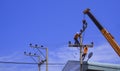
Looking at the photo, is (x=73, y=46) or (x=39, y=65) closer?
(x=73, y=46)

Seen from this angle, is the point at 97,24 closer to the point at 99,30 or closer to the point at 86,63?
the point at 99,30

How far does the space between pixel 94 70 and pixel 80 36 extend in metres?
10.1

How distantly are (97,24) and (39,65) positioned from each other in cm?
2756

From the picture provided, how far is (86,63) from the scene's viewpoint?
2200 cm

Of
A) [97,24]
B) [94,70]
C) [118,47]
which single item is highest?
[97,24]

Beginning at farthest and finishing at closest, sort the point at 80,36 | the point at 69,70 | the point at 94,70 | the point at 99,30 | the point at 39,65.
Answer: the point at 39,65 < the point at 80,36 < the point at 99,30 < the point at 69,70 < the point at 94,70

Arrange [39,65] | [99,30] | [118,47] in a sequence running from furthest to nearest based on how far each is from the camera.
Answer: [39,65], [99,30], [118,47]

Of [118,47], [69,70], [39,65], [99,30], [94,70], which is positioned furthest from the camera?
[39,65]

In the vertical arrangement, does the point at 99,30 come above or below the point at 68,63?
above

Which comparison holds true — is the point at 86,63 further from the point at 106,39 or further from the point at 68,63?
the point at 106,39

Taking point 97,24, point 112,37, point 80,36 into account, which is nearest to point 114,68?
point 112,37

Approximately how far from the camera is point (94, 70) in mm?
21797

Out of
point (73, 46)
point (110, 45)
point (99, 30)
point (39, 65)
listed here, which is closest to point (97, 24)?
point (99, 30)

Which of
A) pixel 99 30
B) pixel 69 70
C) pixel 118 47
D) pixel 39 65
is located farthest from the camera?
pixel 39 65
